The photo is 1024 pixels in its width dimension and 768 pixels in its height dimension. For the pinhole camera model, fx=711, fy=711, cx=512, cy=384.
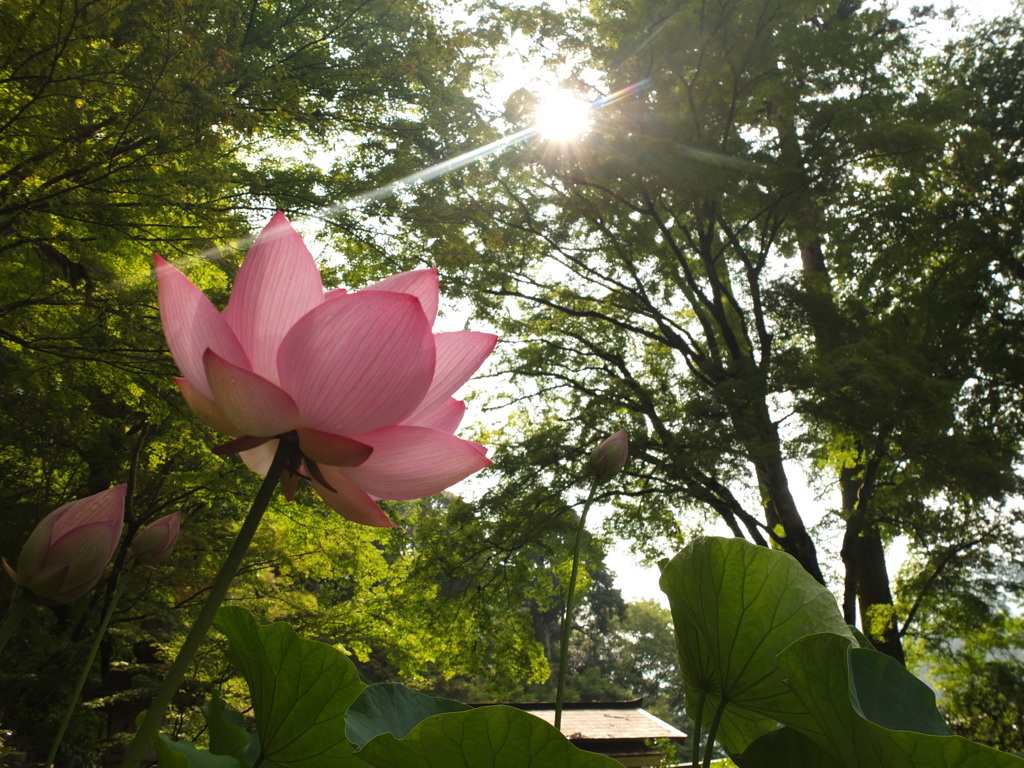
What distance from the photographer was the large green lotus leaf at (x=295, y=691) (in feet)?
1.63

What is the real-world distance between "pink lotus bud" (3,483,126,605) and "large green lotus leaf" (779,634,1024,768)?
0.39m

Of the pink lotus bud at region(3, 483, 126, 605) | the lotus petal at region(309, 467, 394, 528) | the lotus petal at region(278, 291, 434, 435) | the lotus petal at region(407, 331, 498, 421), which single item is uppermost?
the lotus petal at region(407, 331, 498, 421)

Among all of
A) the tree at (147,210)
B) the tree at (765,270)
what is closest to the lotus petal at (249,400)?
the tree at (147,210)

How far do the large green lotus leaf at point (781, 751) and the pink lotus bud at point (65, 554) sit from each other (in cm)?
42

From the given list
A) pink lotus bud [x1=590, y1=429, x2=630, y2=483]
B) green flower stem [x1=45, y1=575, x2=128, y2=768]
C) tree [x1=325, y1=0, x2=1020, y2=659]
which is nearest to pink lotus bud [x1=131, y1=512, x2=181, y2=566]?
green flower stem [x1=45, y1=575, x2=128, y2=768]

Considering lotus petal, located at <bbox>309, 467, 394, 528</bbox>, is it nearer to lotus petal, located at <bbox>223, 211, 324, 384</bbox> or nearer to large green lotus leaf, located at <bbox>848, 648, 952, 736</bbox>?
lotus petal, located at <bbox>223, 211, 324, 384</bbox>

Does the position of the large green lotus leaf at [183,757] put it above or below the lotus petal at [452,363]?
below

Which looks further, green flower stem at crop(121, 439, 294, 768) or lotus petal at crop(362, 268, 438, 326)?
lotus petal at crop(362, 268, 438, 326)

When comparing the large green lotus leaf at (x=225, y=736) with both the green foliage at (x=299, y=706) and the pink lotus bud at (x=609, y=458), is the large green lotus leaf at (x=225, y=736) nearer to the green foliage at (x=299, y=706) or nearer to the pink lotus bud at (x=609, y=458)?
the green foliage at (x=299, y=706)

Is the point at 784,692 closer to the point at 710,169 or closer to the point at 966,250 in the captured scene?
the point at 710,169

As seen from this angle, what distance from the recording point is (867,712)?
1.40 feet

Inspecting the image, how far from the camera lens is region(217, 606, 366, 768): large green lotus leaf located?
19.5 inches

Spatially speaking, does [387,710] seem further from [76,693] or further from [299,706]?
[76,693]

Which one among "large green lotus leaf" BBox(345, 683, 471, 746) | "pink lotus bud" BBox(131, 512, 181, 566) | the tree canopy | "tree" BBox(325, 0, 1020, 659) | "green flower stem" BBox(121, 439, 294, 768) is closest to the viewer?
"green flower stem" BBox(121, 439, 294, 768)
